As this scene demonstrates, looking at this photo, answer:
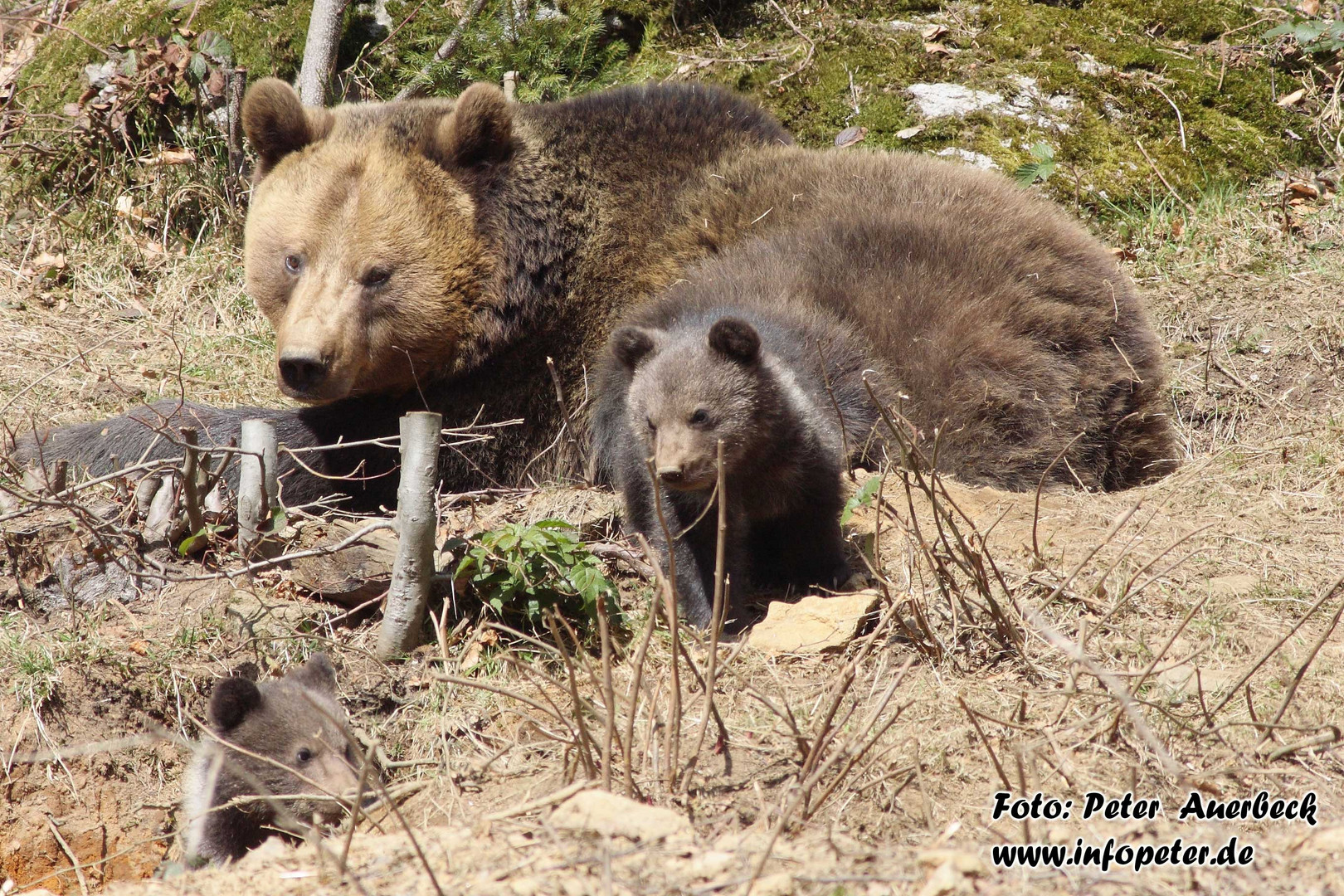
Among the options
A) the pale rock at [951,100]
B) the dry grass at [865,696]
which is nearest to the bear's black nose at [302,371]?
the dry grass at [865,696]

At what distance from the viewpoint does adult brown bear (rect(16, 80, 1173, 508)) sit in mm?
5332

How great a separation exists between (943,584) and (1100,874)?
1.34 meters

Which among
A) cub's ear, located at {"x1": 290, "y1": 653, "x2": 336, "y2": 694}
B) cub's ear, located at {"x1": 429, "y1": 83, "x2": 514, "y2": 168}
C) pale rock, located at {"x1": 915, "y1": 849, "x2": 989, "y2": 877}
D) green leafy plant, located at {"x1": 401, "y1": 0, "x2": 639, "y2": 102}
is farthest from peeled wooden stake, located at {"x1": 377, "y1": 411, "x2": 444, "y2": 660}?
green leafy plant, located at {"x1": 401, "y1": 0, "x2": 639, "y2": 102}

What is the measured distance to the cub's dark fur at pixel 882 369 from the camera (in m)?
4.34

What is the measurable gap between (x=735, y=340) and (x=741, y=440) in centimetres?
37

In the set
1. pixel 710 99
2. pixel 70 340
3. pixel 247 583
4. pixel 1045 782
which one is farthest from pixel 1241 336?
pixel 70 340

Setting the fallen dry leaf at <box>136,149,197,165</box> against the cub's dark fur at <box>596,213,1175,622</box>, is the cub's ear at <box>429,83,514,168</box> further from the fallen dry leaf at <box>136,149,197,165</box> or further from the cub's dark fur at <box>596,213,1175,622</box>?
the fallen dry leaf at <box>136,149,197,165</box>

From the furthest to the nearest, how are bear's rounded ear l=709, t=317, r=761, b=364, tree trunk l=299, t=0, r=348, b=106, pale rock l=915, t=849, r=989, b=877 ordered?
tree trunk l=299, t=0, r=348, b=106
bear's rounded ear l=709, t=317, r=761, b=364
pale rock l=915, t=849, r=989, b=877

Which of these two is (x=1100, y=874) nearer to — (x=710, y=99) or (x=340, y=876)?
(x=340, y=876)

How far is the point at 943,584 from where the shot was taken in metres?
3.79

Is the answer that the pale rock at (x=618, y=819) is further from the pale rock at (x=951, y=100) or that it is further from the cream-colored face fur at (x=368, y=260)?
the pale rock at (x=951, y=100)

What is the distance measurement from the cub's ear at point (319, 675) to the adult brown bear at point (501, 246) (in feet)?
5.00

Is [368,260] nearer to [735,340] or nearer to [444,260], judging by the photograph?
[444,260]

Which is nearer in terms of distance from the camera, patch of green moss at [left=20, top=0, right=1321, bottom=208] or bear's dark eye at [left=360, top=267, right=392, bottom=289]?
bear's dark eye at [left=360, top=267, right=392, bottom=289]
